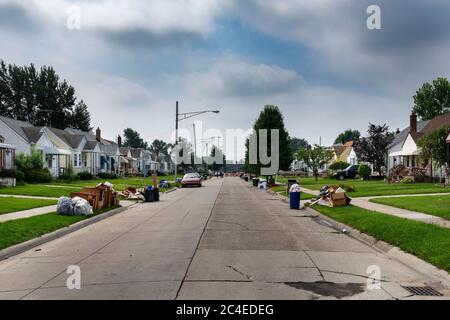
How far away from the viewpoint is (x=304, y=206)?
1019 inches

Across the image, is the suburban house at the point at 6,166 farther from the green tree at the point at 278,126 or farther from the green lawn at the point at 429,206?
the green tree at the point at 278,126

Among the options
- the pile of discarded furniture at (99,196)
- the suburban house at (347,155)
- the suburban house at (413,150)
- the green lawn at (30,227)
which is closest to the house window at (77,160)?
the suburban house at (413,150)

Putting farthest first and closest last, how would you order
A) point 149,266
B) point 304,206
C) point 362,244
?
point 304,206 < point 362,244 < point 149,266

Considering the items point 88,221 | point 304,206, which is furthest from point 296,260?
point 304,206

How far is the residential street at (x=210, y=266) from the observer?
25.6 feet

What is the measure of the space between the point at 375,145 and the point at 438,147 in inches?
761

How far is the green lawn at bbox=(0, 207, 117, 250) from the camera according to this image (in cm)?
1329

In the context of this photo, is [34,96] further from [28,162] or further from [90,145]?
[28,162]

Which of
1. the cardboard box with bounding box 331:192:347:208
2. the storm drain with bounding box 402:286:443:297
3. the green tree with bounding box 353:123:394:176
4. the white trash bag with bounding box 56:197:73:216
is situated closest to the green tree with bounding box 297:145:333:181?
the green tree with bounding box 353:123:394:176

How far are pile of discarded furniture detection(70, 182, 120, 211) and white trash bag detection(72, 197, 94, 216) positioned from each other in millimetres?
1334

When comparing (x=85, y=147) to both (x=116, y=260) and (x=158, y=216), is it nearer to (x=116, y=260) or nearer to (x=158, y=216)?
(x=158, y=216)

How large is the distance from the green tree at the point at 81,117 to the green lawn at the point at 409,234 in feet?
314

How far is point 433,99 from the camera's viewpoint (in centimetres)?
9481
